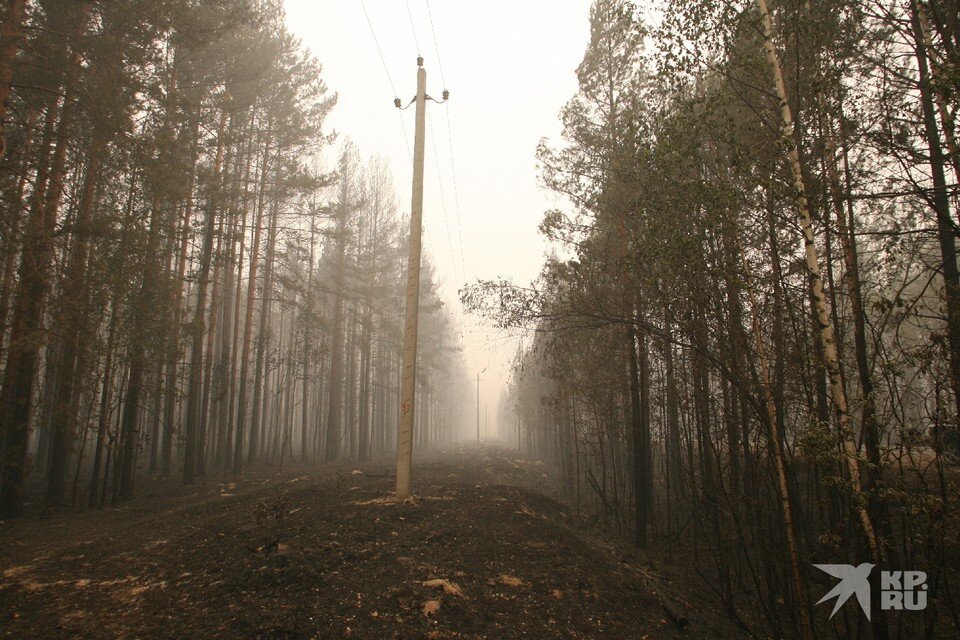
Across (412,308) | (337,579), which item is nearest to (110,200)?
(412,308)

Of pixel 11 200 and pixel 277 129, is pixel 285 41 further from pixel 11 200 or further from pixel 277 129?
pixel 11 200

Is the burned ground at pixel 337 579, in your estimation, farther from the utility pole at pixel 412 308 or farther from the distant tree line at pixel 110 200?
the distant tree line at pixel 110 200

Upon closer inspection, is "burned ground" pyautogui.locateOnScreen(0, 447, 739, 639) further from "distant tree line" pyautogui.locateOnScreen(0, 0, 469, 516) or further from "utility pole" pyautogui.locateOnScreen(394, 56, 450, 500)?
"distant tree line" pyautogui.locateOnScreen(0, 0, 469, 516)

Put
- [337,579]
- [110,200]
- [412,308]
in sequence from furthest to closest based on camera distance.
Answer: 1. [110,200]
2. [412,308]
3. [337,579]

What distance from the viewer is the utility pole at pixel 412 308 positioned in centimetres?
827

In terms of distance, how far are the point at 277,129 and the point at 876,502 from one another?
17.8 meters

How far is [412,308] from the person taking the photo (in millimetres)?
8570

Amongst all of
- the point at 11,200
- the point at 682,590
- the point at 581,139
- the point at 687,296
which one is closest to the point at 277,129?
the point at 11,200

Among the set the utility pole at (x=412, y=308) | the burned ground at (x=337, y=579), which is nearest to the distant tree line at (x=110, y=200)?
the burned ground at (x=337, y=579)

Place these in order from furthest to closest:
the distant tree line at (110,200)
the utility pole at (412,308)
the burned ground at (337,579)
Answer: the utility pole at (412,308), the distant tree line at (110,200), the burned ground at (337,579)

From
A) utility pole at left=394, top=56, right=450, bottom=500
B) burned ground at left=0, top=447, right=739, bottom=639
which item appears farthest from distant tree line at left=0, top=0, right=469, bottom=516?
utility pole at left=394, top=56, right=450, bottom=500

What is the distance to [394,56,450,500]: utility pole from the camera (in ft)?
27.1

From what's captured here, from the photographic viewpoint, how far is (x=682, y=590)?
6.31 meters

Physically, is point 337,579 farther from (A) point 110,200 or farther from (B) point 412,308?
(A) point 110,200
